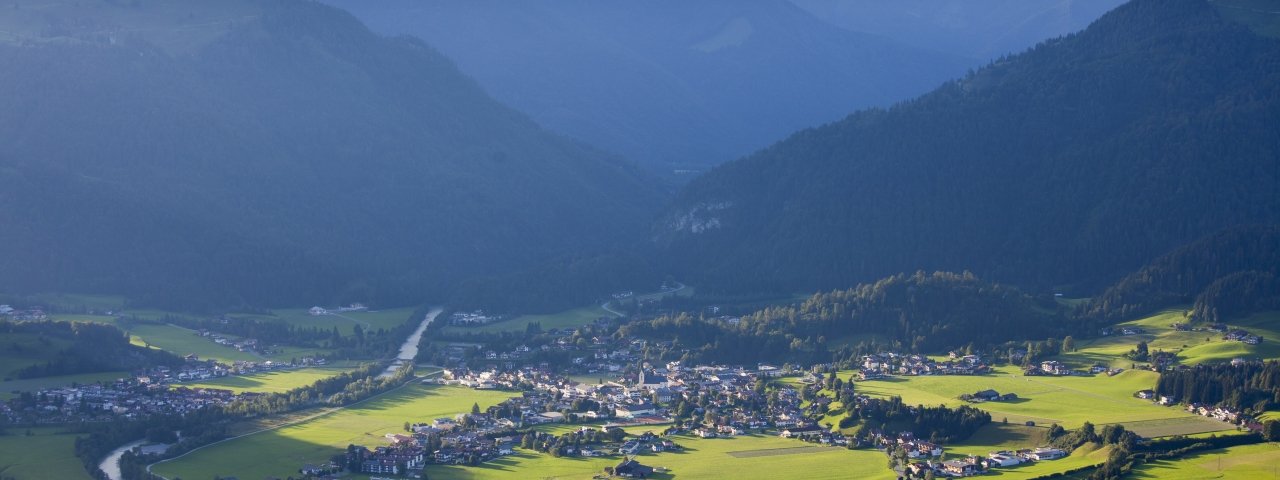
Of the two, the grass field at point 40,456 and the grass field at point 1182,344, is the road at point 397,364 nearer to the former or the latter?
the grass field at point 40,456

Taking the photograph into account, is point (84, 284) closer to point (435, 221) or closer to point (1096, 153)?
point (435, 221)

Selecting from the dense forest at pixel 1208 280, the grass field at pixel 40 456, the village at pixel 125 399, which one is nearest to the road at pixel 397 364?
the grass field at pixel 40 456

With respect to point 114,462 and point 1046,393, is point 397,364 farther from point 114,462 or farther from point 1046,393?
point 1046,393

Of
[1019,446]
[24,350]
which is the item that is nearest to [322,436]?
[24,350]

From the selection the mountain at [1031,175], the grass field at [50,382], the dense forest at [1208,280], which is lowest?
the grass field at [50,382]

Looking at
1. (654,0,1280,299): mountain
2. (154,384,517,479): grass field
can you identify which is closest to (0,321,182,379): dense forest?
(154,384,517,479): grass field

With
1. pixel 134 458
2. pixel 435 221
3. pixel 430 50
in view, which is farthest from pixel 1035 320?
pixel 430 50
